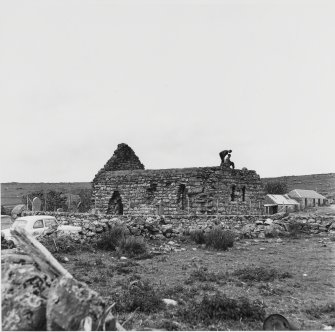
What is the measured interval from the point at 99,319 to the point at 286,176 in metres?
105

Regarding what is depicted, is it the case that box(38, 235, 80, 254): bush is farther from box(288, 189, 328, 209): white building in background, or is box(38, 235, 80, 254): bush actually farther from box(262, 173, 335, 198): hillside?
box(262, 173, 335, 198): hillside

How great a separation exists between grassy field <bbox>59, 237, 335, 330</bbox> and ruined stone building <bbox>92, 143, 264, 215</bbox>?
22.5 ft

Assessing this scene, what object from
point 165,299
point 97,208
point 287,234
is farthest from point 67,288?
point 97,208

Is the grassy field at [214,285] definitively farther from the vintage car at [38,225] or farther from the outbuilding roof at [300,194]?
the outbuilding roof at [300,194]

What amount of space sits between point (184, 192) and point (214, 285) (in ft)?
43.6

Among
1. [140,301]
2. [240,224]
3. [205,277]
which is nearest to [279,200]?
[240,224]

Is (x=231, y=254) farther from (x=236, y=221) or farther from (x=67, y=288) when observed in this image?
(x=67, y=288)

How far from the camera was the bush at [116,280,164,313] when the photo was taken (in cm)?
680

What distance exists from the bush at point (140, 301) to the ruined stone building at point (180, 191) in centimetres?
1358

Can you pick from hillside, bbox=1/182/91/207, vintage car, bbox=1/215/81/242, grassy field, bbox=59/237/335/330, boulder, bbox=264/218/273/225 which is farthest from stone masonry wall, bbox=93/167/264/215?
hillside, bbox=1/182/91/207

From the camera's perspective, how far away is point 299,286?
8.82 meters

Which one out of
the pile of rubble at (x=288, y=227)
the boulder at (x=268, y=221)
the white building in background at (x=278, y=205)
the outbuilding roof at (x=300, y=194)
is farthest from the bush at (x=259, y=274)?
the outbuilding roof at (x=300, y=194)

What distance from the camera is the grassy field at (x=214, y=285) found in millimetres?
6520

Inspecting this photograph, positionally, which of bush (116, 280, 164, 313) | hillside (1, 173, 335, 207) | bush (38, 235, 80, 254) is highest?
hillside (1, 173, 335, 207)
